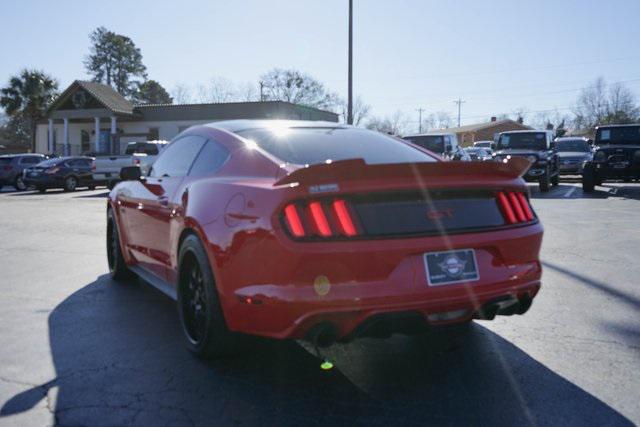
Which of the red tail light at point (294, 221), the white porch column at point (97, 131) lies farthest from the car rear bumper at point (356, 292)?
the white porch column at point (97, 131)

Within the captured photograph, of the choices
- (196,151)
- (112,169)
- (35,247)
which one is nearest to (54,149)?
(112,169)

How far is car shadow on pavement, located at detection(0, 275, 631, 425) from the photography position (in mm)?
2912

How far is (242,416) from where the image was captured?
2.91 m

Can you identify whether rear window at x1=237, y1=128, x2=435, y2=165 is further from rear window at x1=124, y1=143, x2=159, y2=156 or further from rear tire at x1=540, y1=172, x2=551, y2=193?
rear window at x1=124, y1=143, x2=159, y2=156

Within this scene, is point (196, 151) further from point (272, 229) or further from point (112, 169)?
point (112, 169)

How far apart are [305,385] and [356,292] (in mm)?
713

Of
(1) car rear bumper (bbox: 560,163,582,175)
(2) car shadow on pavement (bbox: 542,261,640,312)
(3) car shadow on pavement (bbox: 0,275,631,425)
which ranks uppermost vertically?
(1) car rear bumper (bbox: 560,163,582,175)

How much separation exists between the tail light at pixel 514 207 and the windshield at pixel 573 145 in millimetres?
21988

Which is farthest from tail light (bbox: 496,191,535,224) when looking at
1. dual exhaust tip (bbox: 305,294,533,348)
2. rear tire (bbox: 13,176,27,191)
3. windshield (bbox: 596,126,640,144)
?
rear tire (bbox: 13,176,27,191)

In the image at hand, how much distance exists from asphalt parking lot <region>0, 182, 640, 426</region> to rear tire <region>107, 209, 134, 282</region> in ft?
0.63

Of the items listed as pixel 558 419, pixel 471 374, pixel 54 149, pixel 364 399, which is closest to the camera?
pixel 558 419

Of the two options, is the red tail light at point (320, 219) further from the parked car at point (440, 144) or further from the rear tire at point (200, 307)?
the parked car at point (440, 144)

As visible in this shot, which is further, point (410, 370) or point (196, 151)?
point (196, 151)

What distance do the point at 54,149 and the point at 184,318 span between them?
47.0 metres
